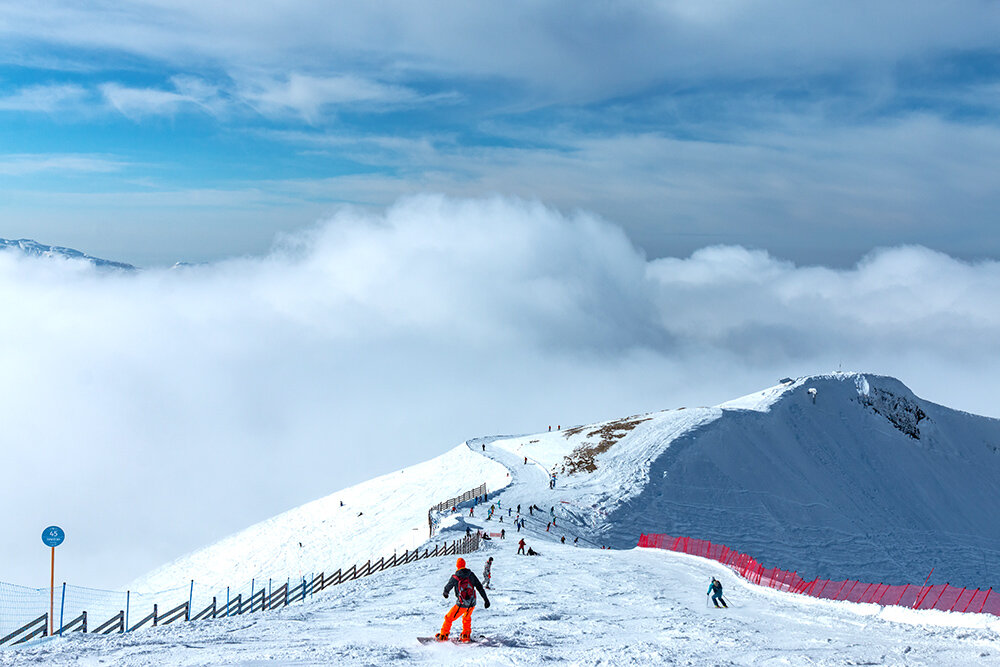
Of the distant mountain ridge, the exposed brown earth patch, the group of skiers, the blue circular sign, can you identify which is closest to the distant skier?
the group of skiers

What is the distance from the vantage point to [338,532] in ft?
217

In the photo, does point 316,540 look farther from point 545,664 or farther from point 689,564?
point 545,664

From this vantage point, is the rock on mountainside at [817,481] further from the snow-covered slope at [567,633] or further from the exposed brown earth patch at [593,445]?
the snow-covered slope at [567,633]

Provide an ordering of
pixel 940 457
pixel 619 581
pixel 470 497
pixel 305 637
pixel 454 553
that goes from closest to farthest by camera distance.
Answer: pixel 305 637, pixel 619 581, pixel 454 553, pixel 470 497, pixel 940 457

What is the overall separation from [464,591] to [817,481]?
6497 centimetres

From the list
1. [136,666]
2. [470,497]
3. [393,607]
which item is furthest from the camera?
[470,497]

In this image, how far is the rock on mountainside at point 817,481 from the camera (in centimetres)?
6244

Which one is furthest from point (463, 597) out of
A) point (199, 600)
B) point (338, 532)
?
point (338, 532)

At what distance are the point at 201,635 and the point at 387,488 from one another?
189 ft

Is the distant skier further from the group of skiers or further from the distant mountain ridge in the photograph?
the distant mountain ridge

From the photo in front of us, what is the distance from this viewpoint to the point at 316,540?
65.9 meters

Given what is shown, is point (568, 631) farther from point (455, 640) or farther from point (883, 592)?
point (883, 592)

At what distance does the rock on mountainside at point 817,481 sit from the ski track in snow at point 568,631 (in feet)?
96.0

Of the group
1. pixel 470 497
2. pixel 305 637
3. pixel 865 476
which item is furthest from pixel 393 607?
pixel 865 476
